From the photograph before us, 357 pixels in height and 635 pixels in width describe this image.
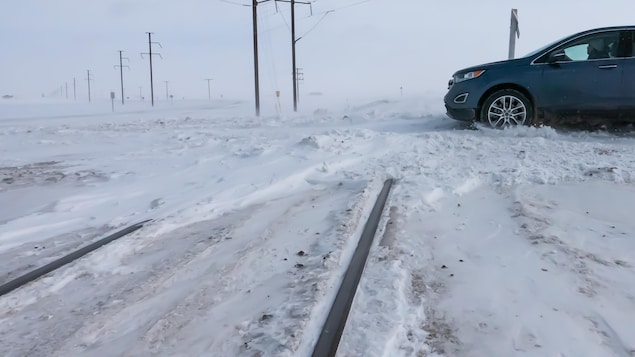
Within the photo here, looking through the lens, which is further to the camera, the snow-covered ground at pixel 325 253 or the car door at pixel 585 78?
the car door at pixel 585 78

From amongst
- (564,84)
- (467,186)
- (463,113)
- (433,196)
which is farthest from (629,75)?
(433,196)

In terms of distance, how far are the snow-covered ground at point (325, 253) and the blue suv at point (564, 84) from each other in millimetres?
1313

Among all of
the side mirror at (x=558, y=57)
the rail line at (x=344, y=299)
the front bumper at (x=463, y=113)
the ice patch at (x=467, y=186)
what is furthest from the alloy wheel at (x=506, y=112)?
the rail line at (x=344, y=299)

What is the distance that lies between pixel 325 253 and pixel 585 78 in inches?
240

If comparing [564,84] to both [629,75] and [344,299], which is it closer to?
[629,75]

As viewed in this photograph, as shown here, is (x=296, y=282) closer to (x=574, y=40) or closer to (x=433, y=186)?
(x=433, y=186)

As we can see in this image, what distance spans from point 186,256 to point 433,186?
251 cm

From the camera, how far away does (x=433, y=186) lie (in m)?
4.66

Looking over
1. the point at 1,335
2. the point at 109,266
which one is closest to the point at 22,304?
the point at 1,335

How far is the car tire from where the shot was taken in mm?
7637

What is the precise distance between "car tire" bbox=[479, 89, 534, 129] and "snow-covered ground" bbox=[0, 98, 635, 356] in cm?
137

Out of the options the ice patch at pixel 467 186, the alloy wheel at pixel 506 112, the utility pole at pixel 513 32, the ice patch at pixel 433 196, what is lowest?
the ice patch at pixel 433 196

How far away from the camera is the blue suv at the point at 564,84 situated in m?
7.19

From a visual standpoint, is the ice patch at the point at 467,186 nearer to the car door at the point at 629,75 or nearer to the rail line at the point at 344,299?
the rail line at the point at 344,299
